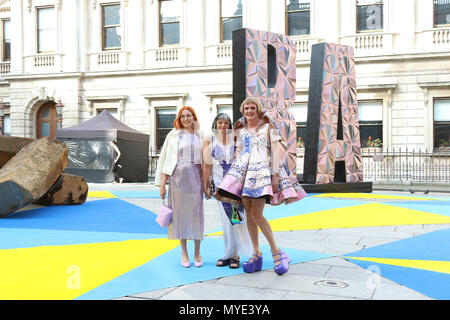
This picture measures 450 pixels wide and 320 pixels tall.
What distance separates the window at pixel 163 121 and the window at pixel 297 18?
6.47m

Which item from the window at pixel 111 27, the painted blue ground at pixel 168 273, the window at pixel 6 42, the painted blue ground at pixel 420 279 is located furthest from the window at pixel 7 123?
the painted blue ground at pixel 420 279

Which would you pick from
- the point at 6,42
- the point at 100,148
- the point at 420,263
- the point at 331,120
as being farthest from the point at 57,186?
the point at 6,42

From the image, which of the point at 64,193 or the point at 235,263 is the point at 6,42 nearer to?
the point at 64,193

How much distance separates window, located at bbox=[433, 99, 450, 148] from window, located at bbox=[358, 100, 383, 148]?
2.13m

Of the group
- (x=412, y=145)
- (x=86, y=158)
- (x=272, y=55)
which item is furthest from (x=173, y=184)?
(x=412, y=145)

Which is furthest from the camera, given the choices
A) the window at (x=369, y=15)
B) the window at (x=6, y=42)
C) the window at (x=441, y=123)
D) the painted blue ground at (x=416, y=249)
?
the window at (x=6, y=42)

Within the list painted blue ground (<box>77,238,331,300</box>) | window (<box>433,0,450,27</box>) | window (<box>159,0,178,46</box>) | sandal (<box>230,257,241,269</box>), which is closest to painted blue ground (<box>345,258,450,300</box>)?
painted blue ground (<box>77,238,331,300</box>)

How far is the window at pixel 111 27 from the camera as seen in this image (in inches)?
917

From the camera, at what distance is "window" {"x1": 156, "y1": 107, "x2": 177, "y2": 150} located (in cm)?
2267

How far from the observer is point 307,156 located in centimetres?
1336

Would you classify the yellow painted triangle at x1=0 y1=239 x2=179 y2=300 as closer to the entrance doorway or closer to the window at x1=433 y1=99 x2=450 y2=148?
the window at x1=433 y1=99 x2=450 y2=148

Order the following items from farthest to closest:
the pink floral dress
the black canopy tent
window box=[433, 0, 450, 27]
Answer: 1. window box=[433, 0, 450, 27]
2. the black canopy tent
3. the pink floral dress

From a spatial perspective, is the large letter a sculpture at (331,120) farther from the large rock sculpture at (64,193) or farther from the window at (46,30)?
the window at (46,30)
